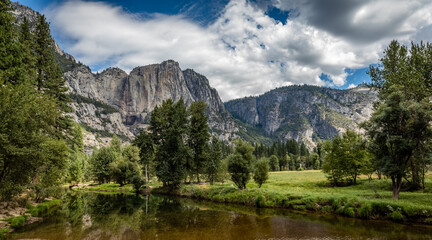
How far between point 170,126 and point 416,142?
36796 mm

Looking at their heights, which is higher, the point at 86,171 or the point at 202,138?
the point at 202,138

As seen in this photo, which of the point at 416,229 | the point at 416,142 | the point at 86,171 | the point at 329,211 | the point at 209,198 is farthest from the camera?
the point at 86,171

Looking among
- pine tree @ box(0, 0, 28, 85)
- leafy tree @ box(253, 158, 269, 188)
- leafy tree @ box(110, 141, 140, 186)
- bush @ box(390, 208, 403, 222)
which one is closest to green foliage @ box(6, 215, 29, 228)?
pine tree @ box(0, 0, 28, 85)

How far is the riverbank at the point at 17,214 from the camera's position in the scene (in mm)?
17436

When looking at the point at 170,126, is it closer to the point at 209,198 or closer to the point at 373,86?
the point at 209,198

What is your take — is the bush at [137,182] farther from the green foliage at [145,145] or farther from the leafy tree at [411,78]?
the leafy tree at [411,78]

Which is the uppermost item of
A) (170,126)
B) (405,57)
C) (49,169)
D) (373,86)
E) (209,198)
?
(405,57)

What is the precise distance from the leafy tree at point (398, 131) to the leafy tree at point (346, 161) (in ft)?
50.3

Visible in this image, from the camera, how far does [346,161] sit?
36.3 m

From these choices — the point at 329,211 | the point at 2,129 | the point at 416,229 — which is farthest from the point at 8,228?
the point at 416,229

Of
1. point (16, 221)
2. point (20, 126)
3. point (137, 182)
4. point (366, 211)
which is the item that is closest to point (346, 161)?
point (366, 211)

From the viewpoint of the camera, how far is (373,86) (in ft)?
104

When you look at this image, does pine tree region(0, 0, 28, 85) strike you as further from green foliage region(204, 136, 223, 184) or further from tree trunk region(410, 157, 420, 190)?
tree trunk region(410, 157, 420, 190)

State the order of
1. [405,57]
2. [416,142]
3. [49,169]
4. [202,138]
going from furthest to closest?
[202,138], [405,57], [49,169], [416,142]
